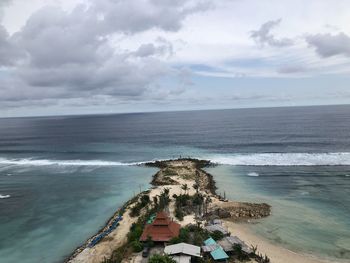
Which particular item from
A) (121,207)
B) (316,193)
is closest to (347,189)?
(316,193)

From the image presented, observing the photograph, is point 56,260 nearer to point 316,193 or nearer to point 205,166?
point 316,193

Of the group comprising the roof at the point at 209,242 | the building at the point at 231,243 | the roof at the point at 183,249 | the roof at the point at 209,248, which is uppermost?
the roof at the point at 183,249

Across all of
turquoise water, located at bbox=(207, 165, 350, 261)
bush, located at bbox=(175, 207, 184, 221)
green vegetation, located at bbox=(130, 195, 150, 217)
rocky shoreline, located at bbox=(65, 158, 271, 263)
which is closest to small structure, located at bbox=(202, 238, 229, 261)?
rocky shoreline, located at bbox=(65, 158, 271, 263)

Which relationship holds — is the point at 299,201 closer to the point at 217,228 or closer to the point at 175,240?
the point at 217,228

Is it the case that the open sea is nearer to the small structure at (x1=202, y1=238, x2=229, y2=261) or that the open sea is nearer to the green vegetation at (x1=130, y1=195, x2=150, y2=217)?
the green vegetation at (x1=130, y1=195, x2=150, y2=217)

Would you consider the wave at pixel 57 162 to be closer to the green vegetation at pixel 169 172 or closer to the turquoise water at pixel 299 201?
the green vegetation at pixel 169 172

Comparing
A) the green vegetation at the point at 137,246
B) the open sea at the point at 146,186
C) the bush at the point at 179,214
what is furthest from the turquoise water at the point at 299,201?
the green vegetation at the point at 137,246

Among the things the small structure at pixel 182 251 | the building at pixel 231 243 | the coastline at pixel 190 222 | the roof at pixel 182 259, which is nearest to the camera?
the roof at pixel 182 259
